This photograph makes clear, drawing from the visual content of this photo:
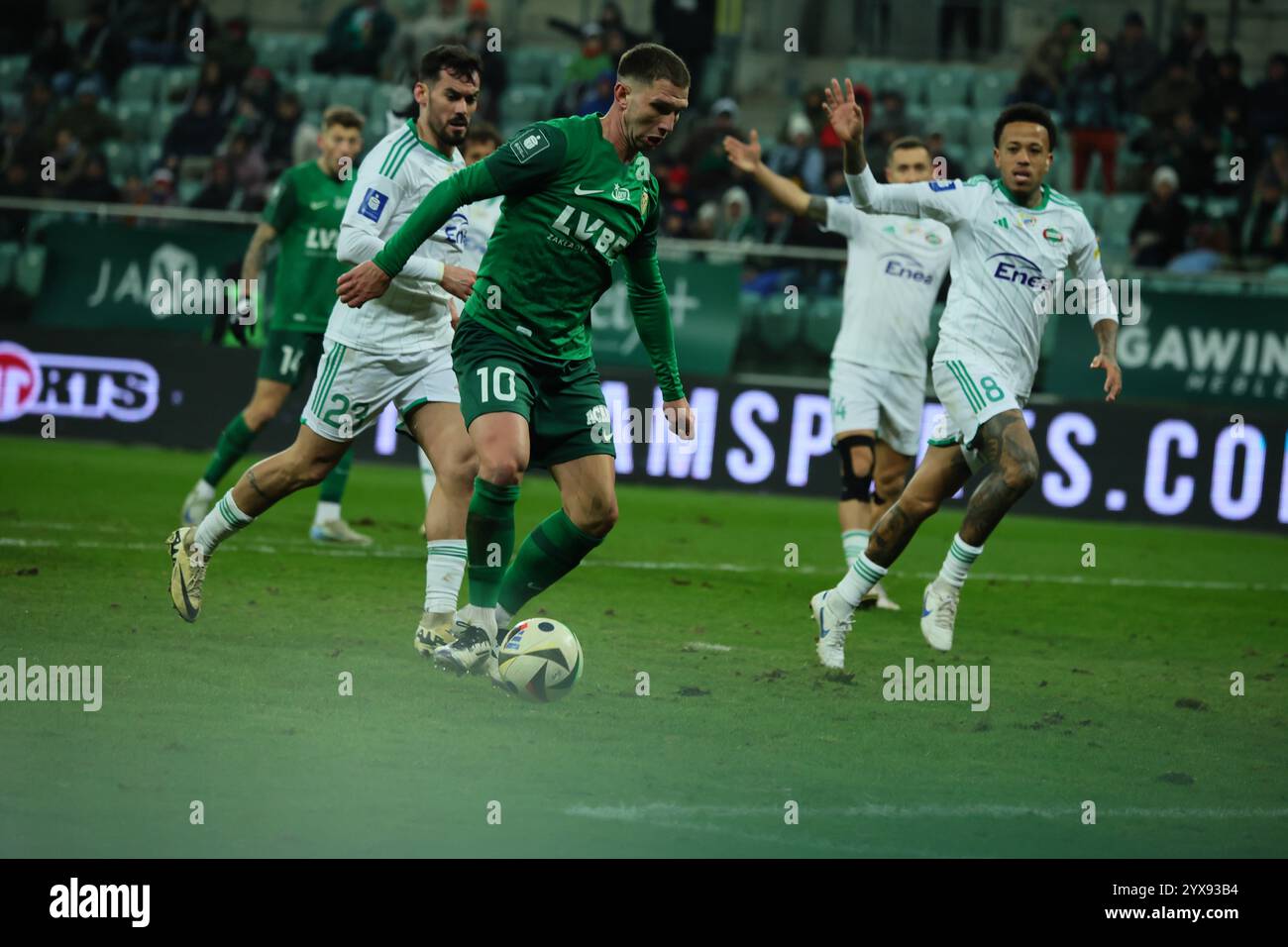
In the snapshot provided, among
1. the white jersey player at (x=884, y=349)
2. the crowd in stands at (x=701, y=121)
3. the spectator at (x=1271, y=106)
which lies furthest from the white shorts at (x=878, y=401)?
the spectator at (x=1271, y=106)

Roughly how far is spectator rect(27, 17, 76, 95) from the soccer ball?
56.8 feet

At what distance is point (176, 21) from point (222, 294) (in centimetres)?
789

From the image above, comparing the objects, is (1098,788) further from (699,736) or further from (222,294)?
(222,294)

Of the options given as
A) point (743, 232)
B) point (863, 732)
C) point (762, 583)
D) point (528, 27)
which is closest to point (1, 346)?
point (743, 232)

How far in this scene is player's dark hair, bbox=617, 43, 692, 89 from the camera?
612 centimetres

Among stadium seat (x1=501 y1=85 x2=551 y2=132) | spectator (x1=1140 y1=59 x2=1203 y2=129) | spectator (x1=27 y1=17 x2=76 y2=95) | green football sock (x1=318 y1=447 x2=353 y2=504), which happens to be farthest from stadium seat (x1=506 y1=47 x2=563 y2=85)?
green football sock (x1=318 y1=447 x2=353 y2=504)

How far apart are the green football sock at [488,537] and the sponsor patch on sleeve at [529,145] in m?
1.19

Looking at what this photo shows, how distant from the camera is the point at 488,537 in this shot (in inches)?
252

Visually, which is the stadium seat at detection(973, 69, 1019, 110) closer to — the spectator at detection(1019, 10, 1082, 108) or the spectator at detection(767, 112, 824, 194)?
the spectator at detection(1019, 10, 1082, 108)

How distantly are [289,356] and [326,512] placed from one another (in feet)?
3.30

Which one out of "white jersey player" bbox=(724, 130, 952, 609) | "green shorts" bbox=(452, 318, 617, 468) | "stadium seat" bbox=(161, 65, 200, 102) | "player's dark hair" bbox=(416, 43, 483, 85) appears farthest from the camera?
"stadium seat" bbox=(161, 65, 200, 102)

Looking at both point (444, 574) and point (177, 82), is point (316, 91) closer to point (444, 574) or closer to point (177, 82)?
point (177, 82)

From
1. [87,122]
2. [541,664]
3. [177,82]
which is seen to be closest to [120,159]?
[87,122]

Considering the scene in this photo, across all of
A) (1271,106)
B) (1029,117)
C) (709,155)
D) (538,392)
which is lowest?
(538,392)
